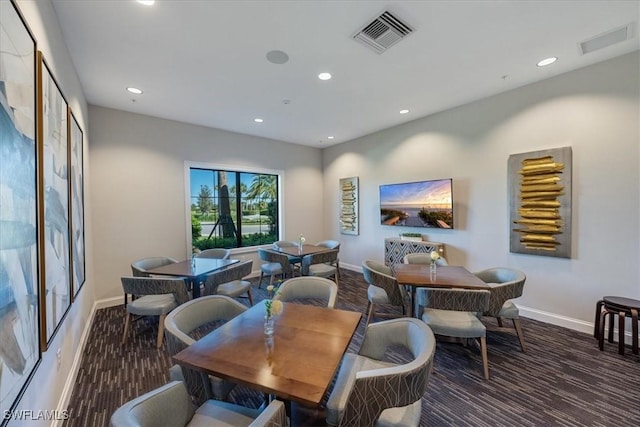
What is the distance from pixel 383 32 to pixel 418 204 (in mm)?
3093

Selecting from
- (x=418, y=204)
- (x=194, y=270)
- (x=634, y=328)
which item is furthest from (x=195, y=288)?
(x=634, y=328)

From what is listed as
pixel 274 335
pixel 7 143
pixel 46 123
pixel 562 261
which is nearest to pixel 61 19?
pixel 46 123

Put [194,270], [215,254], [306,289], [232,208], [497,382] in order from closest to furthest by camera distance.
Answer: [497,382] < [306,289] < [194,270] < [215,254] < [232,208]

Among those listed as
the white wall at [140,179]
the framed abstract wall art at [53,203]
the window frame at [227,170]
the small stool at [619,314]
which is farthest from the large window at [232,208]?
the small stool at [619,314]

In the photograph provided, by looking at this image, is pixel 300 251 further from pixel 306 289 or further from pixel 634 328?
pixel 634 328

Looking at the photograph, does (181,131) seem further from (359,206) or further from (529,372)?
(529,372)

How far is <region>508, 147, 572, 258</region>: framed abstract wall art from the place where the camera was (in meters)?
3.21

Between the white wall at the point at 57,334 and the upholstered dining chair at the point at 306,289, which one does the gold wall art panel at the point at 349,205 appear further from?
the white wall at the point at 57,334

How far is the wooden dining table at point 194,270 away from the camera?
3131 mm

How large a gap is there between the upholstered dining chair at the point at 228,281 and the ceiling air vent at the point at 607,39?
14.6 feet

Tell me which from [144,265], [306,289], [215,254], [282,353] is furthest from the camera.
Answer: [215,254]

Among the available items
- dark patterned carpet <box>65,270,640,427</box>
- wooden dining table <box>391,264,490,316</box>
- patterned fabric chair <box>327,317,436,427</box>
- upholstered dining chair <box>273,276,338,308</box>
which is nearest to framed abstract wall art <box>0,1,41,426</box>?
dark patterned carpet <box>65,270,640,427</box>

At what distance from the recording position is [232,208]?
18.4 ft

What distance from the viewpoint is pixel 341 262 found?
6.50m
